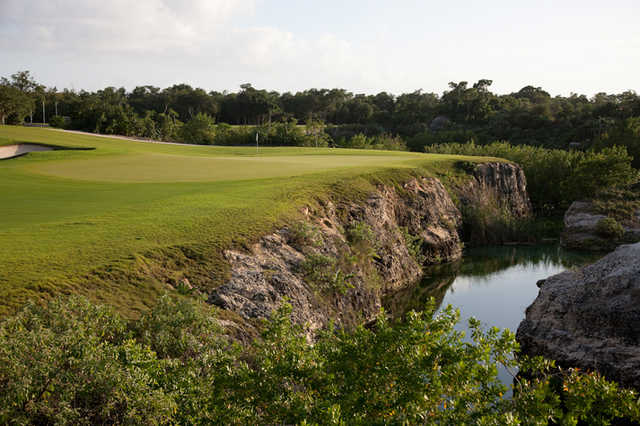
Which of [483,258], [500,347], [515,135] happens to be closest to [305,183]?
[483,258]

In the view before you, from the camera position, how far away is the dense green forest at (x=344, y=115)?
64.8 meters

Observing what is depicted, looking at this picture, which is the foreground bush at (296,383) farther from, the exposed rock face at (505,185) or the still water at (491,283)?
the exposed rock face at (505,185)

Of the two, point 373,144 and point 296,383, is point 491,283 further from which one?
point 373,144

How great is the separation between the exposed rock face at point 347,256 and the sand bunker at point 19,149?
85.6 feet

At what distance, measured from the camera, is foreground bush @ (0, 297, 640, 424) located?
5117mm

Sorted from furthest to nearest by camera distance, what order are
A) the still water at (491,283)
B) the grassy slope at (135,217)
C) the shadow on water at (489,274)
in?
the shadow on water at (489,274) → the still water at (491,283) → the grassy slope at (135,217)

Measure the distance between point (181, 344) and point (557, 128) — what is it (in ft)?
240

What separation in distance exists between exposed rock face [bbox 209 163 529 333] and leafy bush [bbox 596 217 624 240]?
403 inches

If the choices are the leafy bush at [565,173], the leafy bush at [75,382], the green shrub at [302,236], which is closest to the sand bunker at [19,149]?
the green shrub at [302,236]

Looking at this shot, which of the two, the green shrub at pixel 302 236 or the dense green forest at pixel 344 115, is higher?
the dense green forest at pixel 344 115

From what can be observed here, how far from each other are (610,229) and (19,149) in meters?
41.4

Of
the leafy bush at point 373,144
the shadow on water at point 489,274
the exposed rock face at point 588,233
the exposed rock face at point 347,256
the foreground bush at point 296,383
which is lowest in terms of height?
the shadow on water at point 489,274

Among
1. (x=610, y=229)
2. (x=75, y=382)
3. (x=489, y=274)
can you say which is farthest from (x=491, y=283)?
(x=75, y=382)

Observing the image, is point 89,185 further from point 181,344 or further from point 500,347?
point 500,347
